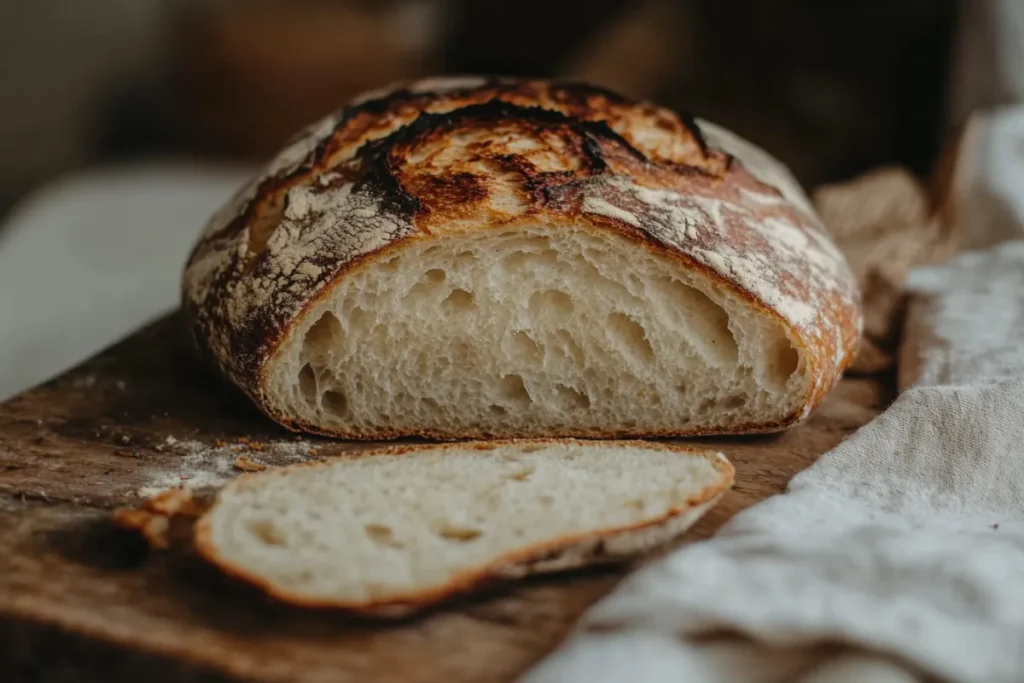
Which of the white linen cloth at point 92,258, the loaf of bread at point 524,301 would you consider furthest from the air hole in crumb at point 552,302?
the white linen cloth at point 92,258

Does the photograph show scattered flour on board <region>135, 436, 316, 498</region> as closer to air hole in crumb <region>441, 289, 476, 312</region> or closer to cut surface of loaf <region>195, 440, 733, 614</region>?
cut surface of loaf <region>195, 440, 733, 614</region>

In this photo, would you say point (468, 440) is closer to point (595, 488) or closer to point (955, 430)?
point (595, 488)

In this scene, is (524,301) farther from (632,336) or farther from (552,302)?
(632,336)

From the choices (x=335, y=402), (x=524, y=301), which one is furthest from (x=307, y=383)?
(x=524, y=301)

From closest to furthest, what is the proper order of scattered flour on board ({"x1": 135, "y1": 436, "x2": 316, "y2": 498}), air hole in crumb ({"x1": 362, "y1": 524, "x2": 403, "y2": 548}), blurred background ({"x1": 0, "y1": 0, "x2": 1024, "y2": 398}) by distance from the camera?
1. air hole in crumb ({"x1": 362, "y1": 524, "x2": 403, "y2": 548})
2. scattered flour on board ({"x1": 135, "y1": 436, "x2": 316, "y2": 498})
3. blurred background ({"x1": 0, "y1": 0, "x2": 1024, "y2": 398})

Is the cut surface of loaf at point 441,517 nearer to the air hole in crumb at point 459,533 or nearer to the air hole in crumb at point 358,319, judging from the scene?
the air hole in crumb at point 459,533

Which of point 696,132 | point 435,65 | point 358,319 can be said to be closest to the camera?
point 358,319

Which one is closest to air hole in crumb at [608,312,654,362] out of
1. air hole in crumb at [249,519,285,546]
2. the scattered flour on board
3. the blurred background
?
the scattered flour on board
